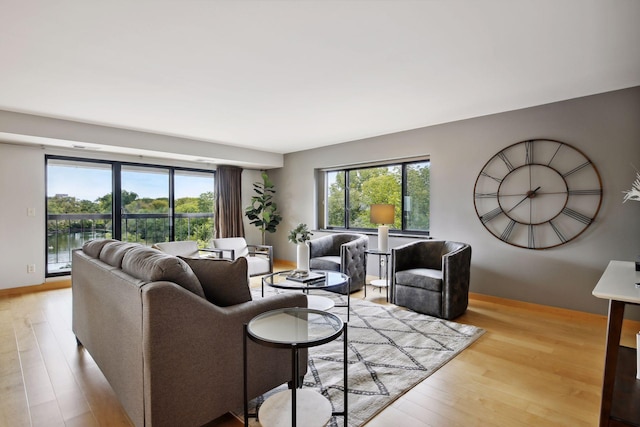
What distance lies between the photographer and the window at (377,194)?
489cm

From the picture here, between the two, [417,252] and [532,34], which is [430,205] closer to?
[417,252]

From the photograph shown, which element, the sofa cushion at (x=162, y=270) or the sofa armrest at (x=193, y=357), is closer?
the sofa armrest at (x=193, y=357)

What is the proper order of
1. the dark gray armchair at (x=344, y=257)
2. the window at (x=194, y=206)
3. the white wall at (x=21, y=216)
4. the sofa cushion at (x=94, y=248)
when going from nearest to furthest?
the sofa cushion at (x=94, y=248)
the dark gray armchair at (x=344, y=257)
the white wall at (x=21, y=216)
the window at (x=194, y=206)

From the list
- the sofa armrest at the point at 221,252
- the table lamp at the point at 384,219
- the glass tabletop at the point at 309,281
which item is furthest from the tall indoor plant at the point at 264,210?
the glass tabletop at the point at 309,281

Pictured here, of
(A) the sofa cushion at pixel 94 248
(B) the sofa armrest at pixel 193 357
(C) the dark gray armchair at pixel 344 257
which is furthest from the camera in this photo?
(C) the dark gray armchair at pixel 344 257

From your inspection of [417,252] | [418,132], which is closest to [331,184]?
[418,132]

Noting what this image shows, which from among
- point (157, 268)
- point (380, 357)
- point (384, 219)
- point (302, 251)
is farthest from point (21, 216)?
point (380, 357)

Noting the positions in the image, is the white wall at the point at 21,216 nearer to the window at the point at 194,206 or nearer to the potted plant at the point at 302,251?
the window at the point at 194,206

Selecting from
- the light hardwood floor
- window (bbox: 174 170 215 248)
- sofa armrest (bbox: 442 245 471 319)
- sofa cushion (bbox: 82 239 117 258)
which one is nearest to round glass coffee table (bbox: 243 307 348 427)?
the light hardwood floor

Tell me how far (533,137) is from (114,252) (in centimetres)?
429

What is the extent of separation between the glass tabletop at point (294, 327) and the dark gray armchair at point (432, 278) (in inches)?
79.3

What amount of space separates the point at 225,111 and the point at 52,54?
1675mm

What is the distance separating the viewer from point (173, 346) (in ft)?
4.98

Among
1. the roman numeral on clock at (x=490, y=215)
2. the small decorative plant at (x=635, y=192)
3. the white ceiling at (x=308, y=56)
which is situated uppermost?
the white ceiling at (x=308, y=56)
